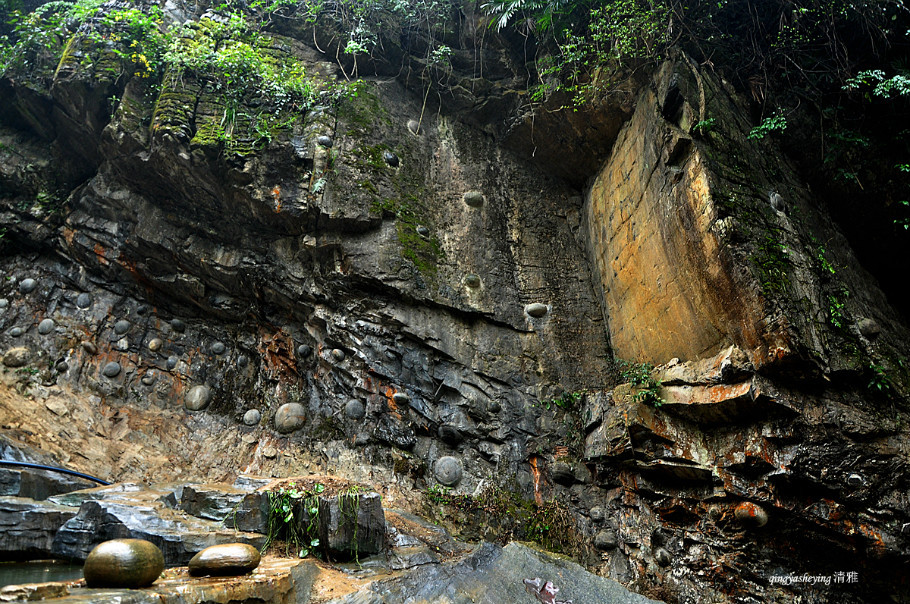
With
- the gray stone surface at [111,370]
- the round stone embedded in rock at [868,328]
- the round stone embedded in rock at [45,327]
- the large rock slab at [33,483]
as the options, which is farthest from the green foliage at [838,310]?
the round stone embedded in rock at [45,327]

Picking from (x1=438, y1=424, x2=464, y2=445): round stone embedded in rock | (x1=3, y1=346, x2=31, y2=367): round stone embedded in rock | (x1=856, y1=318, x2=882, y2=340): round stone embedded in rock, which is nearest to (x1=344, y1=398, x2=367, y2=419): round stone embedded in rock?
(x1=438, y1=424, x2=464, y2=445): round stone embedded in rock

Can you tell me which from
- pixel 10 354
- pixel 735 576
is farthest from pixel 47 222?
pixel 735 576

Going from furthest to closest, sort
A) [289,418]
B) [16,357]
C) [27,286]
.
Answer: [27,286] → [16,357] → [289,418]

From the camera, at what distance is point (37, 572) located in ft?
11.7

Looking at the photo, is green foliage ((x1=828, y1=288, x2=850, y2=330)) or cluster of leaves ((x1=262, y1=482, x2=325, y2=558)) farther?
green foliage ((x1=828, y1=288, x2=850, y2=330))

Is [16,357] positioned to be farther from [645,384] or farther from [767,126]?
[767,126]

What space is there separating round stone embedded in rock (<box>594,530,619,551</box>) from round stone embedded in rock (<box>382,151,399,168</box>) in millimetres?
5926

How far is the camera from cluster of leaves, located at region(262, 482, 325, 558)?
4.54m

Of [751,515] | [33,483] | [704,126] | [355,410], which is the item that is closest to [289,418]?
[355,410]

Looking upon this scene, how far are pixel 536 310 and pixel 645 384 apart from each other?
6.75ft

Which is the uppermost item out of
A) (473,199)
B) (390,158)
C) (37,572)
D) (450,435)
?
(390,158)

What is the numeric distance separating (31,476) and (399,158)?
6072mm

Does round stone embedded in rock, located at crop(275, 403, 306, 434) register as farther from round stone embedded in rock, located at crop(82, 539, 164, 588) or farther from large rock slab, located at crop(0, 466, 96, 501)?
round stone embedded in rock, located at crop(82, 539, 164, 588)

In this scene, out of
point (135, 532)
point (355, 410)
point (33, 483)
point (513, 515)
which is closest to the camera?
point (135, 532)
